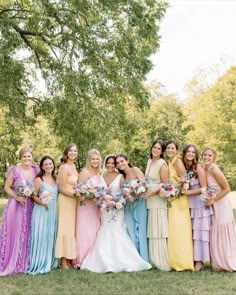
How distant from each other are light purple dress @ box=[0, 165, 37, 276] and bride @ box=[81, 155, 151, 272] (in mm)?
1097

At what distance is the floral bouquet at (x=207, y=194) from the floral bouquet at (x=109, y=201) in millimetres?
1392

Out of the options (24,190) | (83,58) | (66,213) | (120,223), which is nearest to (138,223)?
(120,223)

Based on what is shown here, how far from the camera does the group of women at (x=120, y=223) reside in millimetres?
8070

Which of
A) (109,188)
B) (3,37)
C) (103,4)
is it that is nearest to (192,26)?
(103,4)

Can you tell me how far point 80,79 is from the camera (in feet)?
52.0

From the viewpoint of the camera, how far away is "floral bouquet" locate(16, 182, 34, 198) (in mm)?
7980

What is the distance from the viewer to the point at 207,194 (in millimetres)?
7949

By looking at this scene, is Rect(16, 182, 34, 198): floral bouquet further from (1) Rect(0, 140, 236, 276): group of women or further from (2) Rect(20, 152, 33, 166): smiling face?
(2) Rect(20, 152, 33, 166): smiling face

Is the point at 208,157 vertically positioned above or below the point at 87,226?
above

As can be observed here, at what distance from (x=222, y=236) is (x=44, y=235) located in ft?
10.3

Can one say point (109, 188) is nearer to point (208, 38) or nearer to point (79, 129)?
point (79, 129)

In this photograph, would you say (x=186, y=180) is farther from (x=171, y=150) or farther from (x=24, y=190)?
(x=24, y=190)

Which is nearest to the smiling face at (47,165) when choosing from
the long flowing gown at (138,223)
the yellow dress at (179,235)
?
the long flowing gown at (138,223)

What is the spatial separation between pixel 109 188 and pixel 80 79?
321 inches
